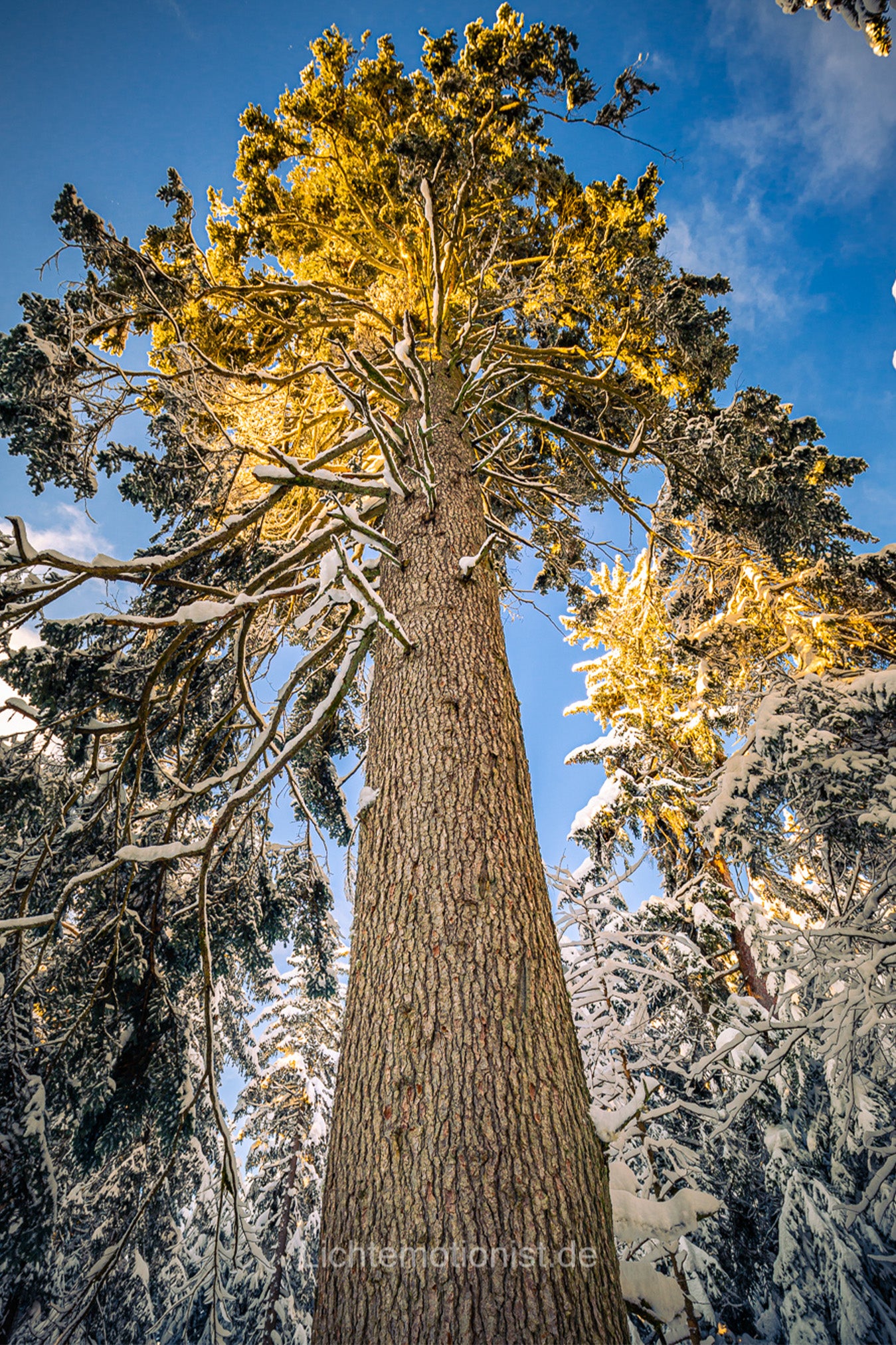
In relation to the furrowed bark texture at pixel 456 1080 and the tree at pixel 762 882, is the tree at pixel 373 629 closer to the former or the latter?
the furrowed bark texture at pixel 456 1080

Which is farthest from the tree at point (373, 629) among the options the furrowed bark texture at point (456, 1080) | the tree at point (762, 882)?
the tree at point (762, 882)

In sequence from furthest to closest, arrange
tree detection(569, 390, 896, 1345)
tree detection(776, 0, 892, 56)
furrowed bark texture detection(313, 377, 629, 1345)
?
tree detection(776, 0, 892, 56)
tree detection(569, 390, 896, 1345)
furrowed bark texture detection(313, 377, 629, 1345)

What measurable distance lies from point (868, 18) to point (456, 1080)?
8051 mm

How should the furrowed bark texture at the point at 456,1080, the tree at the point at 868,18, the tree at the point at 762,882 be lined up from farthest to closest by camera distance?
1. the tree at the point at 868,18
2. the tree at the point at 762,882
3. the furrowed bark texture at the point at 456,1080

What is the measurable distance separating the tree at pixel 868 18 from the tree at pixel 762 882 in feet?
10.9

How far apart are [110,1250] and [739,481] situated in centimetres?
551

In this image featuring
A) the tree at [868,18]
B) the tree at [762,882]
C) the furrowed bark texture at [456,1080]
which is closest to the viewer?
the furrowed bark texture at [456,1080]

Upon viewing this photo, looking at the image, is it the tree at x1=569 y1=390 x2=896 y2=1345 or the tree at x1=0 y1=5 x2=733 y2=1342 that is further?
the tree at x1=569 y1=390 x2=896 y2=1345

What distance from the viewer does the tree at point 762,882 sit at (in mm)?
3457

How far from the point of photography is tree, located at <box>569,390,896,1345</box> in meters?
3.46

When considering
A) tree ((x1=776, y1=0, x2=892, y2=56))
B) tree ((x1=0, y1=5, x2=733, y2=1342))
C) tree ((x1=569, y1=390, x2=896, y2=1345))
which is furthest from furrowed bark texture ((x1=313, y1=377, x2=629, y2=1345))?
tree ((x1=776, y1=0, x2=892, y2=56))

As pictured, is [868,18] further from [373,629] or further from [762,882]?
[762,882]

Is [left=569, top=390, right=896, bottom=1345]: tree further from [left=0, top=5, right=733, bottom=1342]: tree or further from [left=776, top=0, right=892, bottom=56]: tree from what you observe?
[left=776, top=0, right=892, bottom=56]: tree

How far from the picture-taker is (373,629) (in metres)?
2.46
